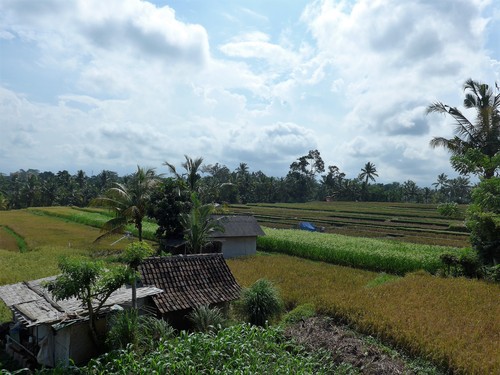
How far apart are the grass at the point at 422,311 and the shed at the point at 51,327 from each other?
19.2 feet

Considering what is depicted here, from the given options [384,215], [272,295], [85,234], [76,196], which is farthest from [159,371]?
[76,196]

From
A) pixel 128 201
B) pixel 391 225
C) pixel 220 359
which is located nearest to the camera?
pixel 220 359

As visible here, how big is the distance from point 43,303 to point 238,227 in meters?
16.5

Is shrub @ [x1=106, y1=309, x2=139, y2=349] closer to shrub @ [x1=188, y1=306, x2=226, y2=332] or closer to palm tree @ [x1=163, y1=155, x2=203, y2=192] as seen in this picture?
shrub @ [x1=188, y1=306, x2=226, y2=332]

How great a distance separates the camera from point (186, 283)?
11.7 m

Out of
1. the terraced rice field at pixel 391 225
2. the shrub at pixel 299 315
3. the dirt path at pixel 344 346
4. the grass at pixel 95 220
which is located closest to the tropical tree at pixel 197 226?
the shrub at pixel 299 315

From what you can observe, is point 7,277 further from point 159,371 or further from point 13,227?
point 13,227

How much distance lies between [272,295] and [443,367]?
199 inches

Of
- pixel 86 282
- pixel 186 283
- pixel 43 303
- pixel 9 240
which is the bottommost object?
pixel 9 240

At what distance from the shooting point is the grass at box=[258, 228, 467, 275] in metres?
19.9

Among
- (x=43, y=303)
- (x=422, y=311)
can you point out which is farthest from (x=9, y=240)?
(x=422, y=311)

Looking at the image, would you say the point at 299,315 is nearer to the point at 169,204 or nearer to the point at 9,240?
the point at 169,204

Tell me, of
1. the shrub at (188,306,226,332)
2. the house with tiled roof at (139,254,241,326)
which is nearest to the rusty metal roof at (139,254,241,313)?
the house with tiled roof at (139,254,241,326)

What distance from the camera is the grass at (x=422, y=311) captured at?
8344 mm
